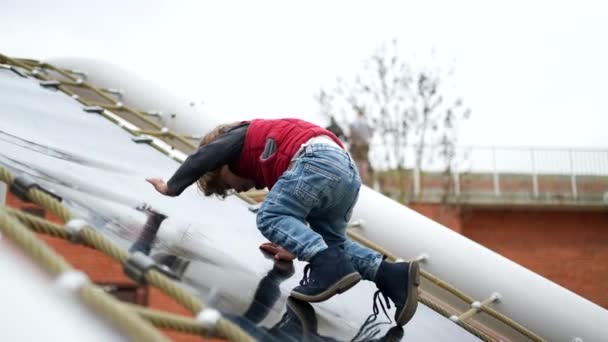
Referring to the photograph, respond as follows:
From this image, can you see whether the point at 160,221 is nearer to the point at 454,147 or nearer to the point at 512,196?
the point at 512,196

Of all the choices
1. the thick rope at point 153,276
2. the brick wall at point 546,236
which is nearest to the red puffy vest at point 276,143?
the thick rope at point 153,276

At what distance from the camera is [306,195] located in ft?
4.16

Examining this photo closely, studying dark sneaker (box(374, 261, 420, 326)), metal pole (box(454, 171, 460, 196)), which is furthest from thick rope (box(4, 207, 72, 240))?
metal pole (box(454, 171, 460, 196))

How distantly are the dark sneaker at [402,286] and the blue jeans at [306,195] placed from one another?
0.06 metres

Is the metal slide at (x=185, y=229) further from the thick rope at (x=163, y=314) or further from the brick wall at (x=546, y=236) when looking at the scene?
the brick wall at (x=546, y=236)

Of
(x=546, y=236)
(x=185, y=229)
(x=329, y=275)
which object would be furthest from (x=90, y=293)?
(x=546, y=236)

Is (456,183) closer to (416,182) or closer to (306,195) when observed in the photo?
(416,182)

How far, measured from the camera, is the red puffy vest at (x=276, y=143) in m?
1.37

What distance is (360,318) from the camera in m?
1.39

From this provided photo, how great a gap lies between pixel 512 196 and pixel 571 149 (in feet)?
3.82

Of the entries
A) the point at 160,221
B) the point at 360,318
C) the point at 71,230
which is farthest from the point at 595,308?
the point at 71,230

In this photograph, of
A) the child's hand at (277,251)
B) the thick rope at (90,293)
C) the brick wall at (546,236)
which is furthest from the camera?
the brick wall at (546,236)

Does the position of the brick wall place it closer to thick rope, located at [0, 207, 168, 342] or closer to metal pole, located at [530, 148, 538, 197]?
metal pole, located at [530, 148, 538, 197]

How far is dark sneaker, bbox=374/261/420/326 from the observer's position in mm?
1276
